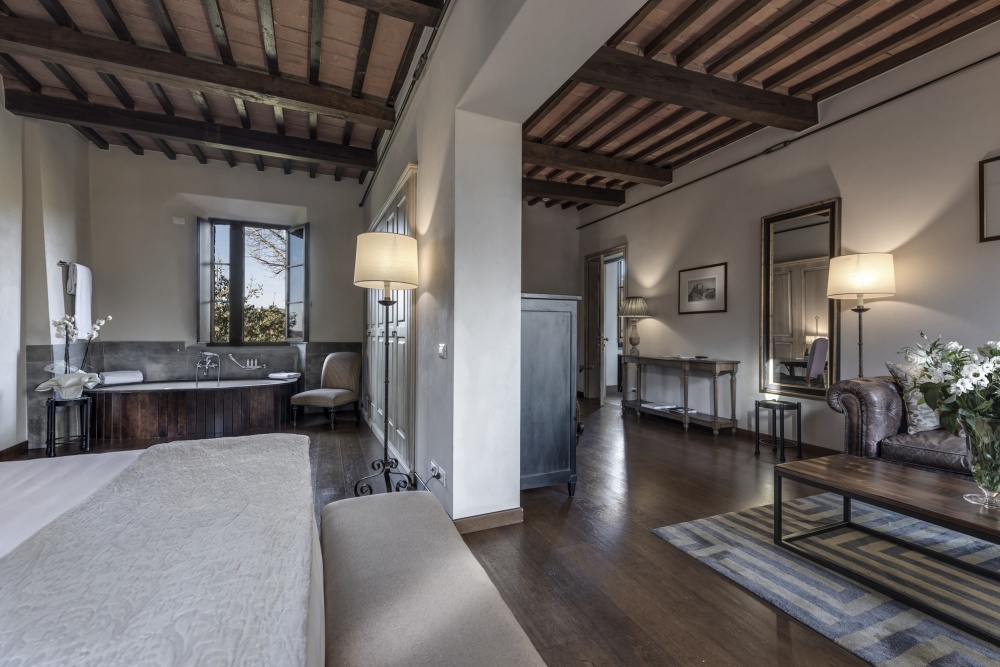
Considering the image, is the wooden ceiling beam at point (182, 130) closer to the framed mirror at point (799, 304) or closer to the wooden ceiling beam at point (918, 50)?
the framed mirror at point (799, 304)

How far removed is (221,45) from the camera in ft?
10.6

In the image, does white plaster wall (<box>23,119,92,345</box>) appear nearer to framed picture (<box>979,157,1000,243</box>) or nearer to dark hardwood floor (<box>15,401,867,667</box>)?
dark hardwood floor (<box>15,401,867,667</box>)

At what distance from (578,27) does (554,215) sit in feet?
18.8

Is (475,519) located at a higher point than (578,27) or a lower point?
lower

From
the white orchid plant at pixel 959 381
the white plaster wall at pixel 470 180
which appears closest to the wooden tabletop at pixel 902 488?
the white orchid plant at pixel 959 381

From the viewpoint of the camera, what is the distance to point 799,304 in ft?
13.9

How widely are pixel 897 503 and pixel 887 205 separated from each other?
3.01 m

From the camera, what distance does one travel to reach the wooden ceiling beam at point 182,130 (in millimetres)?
3975

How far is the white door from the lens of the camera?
11.0 feet

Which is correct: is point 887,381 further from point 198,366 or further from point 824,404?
point 198,366

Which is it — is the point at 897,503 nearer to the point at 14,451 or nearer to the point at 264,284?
the point at 14,451

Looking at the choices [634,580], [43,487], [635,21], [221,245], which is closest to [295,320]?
[221,245]

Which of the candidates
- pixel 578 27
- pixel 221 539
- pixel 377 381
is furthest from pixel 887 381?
pixel 377 381

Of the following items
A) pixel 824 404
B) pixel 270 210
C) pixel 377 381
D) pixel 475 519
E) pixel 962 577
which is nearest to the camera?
pixel 962 577
